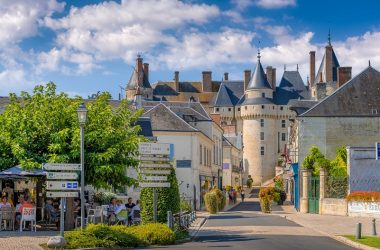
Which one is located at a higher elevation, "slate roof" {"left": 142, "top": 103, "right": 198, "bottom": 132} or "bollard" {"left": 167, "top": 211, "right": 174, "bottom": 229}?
"slate roof" {"left": 142, "top": 103, "right": 198, "bottom": 132}

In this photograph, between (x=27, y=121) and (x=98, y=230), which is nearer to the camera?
(x=98, y=230)

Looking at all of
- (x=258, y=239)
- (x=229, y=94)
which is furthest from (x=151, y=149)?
(x=229, y=94)

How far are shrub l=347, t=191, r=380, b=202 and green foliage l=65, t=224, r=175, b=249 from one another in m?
17.1

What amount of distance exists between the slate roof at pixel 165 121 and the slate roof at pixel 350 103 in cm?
816

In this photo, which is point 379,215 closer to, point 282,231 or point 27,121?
point 282,231

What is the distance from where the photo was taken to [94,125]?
24141 mm

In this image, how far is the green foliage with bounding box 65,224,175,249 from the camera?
57.9 feet

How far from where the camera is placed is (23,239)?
18953 millimetres

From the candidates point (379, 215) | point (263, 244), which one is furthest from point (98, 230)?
point (379, 215)

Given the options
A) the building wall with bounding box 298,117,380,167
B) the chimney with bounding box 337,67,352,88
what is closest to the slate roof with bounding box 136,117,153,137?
the building wall with bounding box 298,117,380,167

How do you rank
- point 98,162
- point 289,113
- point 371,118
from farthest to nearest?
1. point 289,113
2. point 371,118
3. point 98,162

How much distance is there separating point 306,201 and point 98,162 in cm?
2046

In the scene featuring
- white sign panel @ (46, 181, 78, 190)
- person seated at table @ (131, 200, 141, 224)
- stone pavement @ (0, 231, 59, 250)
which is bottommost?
stone pavement @ (0, 231, 59, 250)

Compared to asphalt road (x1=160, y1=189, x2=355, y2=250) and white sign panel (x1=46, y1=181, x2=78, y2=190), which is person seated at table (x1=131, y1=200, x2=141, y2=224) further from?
white sign panel (x1=46, y1=181, x2=78, y2=190)
